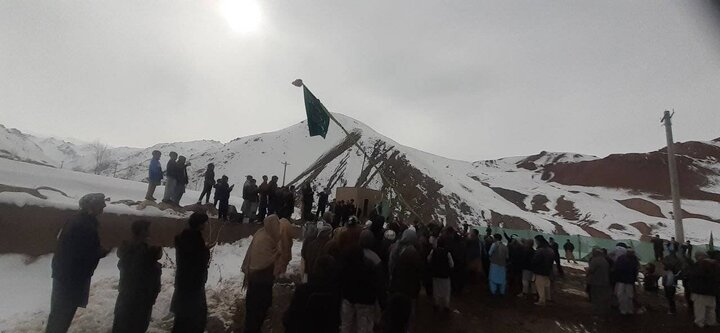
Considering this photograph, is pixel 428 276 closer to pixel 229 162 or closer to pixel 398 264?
pixel 398 264

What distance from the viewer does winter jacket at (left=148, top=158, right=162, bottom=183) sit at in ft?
32.8

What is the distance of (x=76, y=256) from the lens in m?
3.88

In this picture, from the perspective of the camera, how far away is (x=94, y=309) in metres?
5.41

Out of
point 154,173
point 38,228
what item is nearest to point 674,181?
point 154,173

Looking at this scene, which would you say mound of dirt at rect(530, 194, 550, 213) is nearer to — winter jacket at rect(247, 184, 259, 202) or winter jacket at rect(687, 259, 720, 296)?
winter jacket at rect(687, 259, 720, 296)

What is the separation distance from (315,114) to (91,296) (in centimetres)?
1039

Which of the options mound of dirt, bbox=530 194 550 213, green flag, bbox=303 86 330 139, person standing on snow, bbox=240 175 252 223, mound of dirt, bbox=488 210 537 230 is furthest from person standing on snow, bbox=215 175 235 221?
mound of dirt, bbox=530 194 550 213

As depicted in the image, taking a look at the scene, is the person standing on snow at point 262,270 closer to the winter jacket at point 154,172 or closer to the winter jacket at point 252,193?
the winter jacket at point 154,172

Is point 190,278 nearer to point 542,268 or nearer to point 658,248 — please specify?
point 542,268

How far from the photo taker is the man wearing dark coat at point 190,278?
403 cm

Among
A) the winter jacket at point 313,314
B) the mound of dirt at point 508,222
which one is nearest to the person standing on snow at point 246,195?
the winter jacket at point 313,314

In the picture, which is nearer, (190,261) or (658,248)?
(190,261)

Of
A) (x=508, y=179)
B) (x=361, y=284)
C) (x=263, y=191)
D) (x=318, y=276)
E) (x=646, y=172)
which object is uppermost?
(x=646, y=172)

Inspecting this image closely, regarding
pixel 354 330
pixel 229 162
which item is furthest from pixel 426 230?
pixel 229 162
